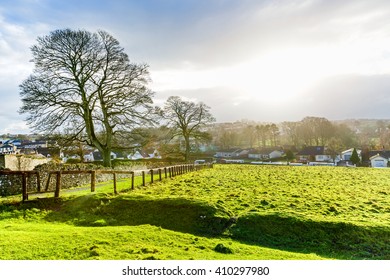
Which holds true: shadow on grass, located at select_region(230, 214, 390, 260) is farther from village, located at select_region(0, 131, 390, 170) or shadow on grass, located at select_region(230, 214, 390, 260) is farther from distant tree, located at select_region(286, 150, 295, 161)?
distant tree, located at select_region(286, 150, 295, 161)

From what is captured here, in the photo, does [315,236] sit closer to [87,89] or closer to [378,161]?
[87,89]

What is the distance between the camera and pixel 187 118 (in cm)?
3694

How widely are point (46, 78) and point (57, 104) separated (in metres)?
1.75

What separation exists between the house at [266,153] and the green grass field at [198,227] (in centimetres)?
3372

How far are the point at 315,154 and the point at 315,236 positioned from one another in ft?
78.5

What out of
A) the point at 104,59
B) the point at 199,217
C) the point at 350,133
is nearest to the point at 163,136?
the point at 104,59

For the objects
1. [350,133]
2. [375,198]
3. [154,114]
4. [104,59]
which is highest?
[104,59]

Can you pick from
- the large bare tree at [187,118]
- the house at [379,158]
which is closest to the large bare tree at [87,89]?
the large bare tree at [187,118]

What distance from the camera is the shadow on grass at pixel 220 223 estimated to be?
20.9 feet

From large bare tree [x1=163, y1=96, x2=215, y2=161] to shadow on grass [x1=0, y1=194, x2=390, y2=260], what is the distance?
25.5 meters

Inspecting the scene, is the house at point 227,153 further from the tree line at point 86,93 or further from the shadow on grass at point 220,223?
the shadow on grass at point 220,223

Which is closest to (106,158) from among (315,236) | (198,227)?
(198,227)

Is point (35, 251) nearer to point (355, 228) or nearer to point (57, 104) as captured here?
point (355, 228)

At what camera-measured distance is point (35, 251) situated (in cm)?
525
